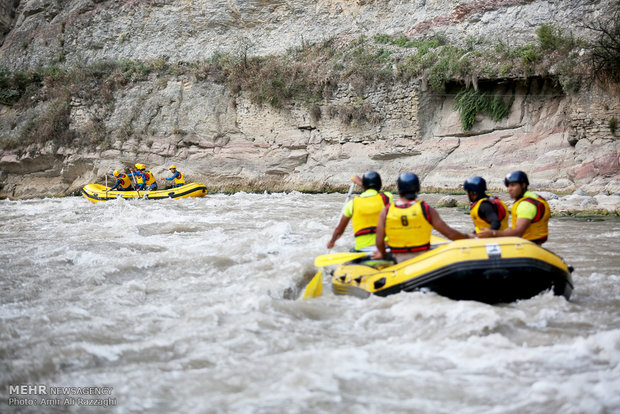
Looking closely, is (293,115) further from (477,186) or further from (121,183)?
(477,186)

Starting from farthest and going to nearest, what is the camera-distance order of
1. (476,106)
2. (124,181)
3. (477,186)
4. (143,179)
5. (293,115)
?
1. (293,115)
2. (124,181)
3. (143,179)
4. (476,106)
5. (477,186)

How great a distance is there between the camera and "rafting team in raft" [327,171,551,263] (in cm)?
461

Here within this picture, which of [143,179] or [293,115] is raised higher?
[293,115]

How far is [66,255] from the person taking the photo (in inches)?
285

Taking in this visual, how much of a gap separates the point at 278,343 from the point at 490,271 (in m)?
1.81

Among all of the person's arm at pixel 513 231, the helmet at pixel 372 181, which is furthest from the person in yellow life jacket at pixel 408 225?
the helmet at pixel 372 181

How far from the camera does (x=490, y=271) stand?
13.8 feet

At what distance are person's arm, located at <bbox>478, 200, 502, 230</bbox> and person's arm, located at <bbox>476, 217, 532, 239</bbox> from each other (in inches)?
4.5

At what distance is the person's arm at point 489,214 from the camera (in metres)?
4.94

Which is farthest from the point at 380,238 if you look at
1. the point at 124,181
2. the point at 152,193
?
the point at 124,181

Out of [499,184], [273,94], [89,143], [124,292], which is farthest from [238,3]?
[124,292]

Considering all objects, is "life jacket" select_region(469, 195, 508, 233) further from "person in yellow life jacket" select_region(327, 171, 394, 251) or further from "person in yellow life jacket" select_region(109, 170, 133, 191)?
"person in yellow life jacket" select_region(109, 170, 133, 191)

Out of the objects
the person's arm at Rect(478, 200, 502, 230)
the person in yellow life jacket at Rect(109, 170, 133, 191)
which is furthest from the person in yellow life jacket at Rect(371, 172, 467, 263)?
the person in yellow life jacket at Rect(109, 170, 133, 191)

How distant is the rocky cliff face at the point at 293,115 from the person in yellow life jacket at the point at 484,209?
8.90m
